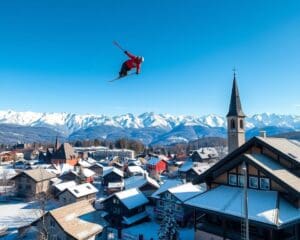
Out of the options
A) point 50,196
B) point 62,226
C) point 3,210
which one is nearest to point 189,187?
point 62,226

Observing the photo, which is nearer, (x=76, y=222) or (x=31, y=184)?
(x=76, y=222)

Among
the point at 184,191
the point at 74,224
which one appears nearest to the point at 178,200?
the point at 184,191

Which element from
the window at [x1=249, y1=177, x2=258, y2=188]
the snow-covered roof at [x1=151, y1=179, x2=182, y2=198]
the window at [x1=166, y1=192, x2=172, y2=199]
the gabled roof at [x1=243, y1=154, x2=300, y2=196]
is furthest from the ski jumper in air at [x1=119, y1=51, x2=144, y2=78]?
the snow-covered roof at [x1=151, y1=179, x2=182, y2=198]

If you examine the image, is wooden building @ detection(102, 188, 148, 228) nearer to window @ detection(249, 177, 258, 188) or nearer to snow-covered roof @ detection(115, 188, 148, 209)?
snow-covered roof @ detection(115, 188, 148, 209)

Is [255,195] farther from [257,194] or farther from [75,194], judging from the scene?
[75,194]

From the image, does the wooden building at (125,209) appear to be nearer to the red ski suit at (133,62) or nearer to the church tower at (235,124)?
the church tower at (235,124)

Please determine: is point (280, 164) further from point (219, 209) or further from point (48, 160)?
point (48, 160)

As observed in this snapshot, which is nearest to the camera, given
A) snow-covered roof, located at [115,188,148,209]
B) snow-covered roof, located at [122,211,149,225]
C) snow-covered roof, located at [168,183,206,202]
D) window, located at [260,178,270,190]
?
window, located at [260,178,270,190]
